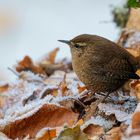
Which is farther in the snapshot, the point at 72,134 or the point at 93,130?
the point at 93,130

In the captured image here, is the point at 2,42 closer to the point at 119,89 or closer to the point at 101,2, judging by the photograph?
the point at 101,2

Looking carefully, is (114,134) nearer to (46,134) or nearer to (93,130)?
(93,130)

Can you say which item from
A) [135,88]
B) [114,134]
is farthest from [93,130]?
[135,88]

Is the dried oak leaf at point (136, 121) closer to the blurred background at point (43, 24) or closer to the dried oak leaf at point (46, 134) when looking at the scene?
the dried oak leaf at point (46, 134)

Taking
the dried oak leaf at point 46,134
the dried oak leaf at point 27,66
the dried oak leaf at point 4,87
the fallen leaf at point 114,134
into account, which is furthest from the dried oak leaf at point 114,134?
the dried oak leaf at point 27,66

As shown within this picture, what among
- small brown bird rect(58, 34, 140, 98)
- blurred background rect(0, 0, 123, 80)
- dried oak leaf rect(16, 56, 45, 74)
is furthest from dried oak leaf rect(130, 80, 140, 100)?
blurred background rect(0, 0, 123, 80)

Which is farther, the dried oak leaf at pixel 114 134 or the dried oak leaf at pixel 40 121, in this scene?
the dried oak leaf at pixel 40 121
